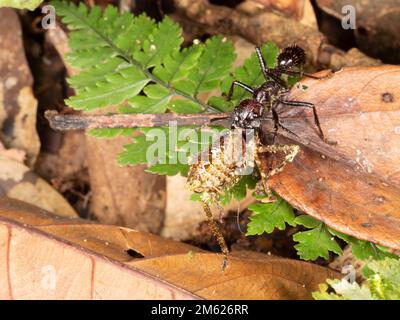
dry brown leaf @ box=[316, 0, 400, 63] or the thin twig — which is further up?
dry brown leaf @ box=[316, 0, 400, 63]

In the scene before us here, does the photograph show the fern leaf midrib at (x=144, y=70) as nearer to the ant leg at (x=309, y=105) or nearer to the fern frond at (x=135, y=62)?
the fern frond at (x=135, y=62)

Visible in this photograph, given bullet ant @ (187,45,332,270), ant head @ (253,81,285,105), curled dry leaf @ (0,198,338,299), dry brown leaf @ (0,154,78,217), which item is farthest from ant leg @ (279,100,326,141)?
dry brown leaf @ (0,154,78,217)

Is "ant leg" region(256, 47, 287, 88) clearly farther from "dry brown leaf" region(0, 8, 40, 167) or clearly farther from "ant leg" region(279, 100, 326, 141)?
"dry brown leaf" region(0, 8, 40, 167)

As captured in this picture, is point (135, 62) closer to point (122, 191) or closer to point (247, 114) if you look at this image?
point (247, 114)

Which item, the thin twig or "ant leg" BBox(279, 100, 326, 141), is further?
the thin twig

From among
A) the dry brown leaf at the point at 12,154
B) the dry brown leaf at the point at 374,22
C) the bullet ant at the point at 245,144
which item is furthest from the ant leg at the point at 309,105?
the dry brown leaf at the point at 12,154

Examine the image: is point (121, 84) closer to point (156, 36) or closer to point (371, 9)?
point (156, 36)

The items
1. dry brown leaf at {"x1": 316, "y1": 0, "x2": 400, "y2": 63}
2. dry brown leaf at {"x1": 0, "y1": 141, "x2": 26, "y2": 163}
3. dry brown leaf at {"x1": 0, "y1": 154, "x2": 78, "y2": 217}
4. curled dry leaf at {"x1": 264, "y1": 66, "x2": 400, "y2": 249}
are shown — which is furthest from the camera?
dry brown leaf at {"x1": 0, "y1": 141, "x2": 26, "y2": 163}
